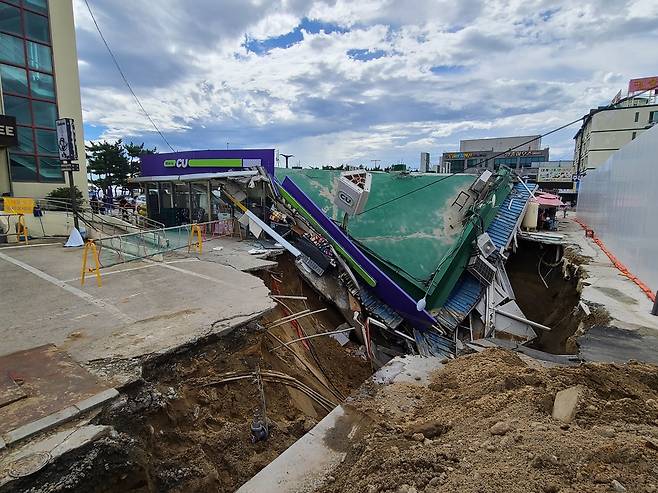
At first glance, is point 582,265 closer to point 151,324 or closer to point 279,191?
point 279,191

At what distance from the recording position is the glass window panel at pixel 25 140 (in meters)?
16.8

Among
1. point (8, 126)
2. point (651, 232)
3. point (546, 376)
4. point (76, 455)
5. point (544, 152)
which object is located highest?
point (544, 152)

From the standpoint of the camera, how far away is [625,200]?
922cm

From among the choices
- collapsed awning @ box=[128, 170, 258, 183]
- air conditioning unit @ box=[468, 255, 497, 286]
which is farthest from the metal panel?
collapsed awning @ box=[128, 170, 258, 183]

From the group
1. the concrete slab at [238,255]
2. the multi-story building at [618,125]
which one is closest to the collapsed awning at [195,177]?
the concrete slab at [238,255]

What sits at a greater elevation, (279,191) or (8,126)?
(8,126)

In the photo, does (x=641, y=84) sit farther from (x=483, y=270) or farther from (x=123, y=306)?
(x=123, y=306)

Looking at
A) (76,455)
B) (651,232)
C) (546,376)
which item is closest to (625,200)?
(651,232)

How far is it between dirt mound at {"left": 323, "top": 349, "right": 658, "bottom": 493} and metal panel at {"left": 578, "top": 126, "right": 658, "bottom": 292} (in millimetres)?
5041

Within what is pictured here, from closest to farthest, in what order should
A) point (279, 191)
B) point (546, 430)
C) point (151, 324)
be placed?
point (546, 430)
point (151, 324)
point (279, 191)

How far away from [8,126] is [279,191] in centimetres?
1346

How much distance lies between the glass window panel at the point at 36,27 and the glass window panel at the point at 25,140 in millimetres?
4453

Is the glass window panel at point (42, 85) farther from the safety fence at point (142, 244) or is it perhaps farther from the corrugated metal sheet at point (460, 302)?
the corrugated metal sheet at point (460, 302)

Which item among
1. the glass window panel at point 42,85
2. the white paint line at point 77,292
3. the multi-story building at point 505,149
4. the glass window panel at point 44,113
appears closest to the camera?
the white paint line at point 77,292
